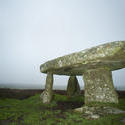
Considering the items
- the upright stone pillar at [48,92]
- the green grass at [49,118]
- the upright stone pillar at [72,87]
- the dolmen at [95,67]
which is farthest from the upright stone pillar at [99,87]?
the upright stone pillar at [72,87]

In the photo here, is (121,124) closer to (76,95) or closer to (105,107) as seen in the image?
(105,107)

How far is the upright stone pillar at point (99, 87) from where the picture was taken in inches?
240

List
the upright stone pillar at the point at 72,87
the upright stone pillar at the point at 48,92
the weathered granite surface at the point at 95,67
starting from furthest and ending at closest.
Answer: the upright stone pillar at the point at 72,87
the upright stone pillar at the point at 48,92
the weathered granite surface at the point at 95,67

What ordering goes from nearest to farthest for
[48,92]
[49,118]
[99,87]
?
1. [49,118]
2. [99,87]
3. [48,92]

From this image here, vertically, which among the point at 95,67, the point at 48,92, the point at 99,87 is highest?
the point at 95,67

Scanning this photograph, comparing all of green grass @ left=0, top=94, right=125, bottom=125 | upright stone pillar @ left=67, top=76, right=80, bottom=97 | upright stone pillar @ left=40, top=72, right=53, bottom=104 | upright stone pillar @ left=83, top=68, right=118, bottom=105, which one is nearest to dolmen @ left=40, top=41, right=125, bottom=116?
upright stone pillar @ left=83, top=68, right=118, bottom=105

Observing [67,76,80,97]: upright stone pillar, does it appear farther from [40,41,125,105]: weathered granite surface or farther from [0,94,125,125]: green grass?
[0,94,125,125]: green grass

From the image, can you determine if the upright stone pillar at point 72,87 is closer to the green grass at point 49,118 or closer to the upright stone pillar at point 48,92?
the upright stone pillar at point 48,92

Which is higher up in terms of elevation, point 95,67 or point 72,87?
point 95,67

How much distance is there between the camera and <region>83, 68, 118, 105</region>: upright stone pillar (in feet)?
20.0

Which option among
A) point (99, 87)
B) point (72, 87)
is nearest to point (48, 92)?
point (99, 87)

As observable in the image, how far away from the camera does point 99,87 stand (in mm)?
6297

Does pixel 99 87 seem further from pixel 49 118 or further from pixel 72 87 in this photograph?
pixel 72 87

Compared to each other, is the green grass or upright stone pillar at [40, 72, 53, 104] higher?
upright stone pillar at [40, 72, 53, 104]
